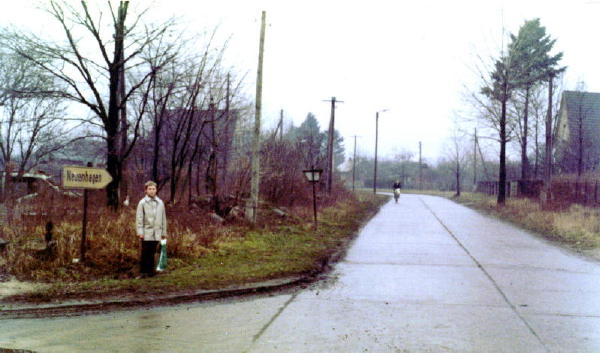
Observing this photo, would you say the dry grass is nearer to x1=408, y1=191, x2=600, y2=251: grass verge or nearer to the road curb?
x1=408, y1=191, x2=600, y2=251: grass verge

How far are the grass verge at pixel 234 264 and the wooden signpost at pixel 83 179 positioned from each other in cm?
70

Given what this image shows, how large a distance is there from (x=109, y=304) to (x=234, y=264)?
3487 millimetres

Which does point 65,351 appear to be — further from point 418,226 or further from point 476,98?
point 476,98

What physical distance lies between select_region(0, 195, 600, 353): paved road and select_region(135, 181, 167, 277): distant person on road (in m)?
2.06

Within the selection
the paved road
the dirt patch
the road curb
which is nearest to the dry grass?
the paved road

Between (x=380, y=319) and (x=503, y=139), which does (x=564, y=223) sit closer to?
(x=380, y=319)

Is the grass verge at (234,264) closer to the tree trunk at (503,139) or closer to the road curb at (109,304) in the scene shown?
the road curb at (109,304)

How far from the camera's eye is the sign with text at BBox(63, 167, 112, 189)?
941cm

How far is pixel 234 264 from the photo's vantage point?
A: 10609 mm

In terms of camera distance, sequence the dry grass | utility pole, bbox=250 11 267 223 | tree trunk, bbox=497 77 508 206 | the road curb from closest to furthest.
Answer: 1. the road curb
2. the dry grass
3. utility pole, bbox=250 11 267 223
4. tree trunk, bbox=497 77 508 206

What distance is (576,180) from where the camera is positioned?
98.5 ft

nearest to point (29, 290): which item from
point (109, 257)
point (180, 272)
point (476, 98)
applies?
point (109, 257)

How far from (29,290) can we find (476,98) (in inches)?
1308

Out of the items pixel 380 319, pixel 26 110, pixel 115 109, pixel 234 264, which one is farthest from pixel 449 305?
pixel 26 110
